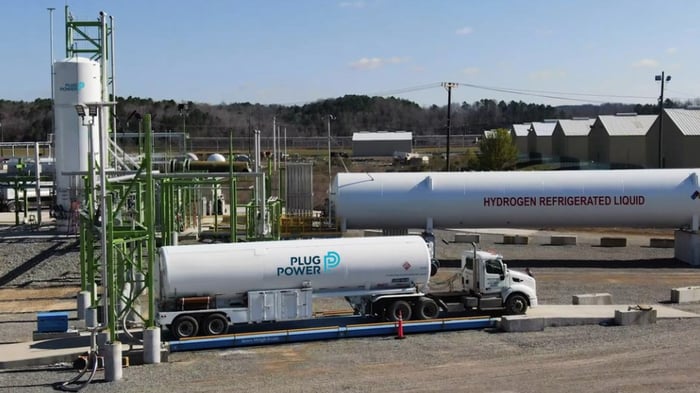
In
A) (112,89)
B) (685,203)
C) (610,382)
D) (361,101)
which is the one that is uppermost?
(361,101)

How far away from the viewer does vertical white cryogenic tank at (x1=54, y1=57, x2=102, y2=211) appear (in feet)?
109

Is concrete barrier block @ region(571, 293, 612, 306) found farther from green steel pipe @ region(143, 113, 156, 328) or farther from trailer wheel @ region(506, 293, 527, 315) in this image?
green steel pipe @ region(143, 113, 156, 328)

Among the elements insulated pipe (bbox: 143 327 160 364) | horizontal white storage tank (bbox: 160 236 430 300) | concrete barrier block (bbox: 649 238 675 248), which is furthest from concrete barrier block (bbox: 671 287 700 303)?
insulated pipe (bbox: 143 327 160 364)

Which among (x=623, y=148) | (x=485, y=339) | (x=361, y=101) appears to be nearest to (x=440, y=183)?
(x=485, y=339)

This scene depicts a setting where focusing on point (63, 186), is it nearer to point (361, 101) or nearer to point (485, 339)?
point (485, 339)

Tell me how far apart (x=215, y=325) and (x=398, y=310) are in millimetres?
5017

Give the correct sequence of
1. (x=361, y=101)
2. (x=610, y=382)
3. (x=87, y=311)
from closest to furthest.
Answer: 1. (x=610, y=382)
2. (x=87, y=311)
3. (x=361, y=101)

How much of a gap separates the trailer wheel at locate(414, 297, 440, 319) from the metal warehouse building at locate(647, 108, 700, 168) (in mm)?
38505

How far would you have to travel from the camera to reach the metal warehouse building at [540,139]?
9669 centimetres

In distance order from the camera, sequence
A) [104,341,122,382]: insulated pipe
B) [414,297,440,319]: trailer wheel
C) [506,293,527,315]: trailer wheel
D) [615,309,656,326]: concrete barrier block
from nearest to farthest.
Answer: [104,341,122,382]: insulated pipe → [615,309,656,326]: concrete barrier block → [414,297,440,319]: trailer wheel → [506,293,527,315]: trailer wheel

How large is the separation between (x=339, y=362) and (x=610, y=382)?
590 centimetres

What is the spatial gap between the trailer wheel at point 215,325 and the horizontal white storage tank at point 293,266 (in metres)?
0.62

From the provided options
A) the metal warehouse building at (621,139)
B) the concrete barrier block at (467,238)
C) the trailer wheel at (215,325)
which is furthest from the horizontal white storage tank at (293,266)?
the metal warehouse building at (621,139)

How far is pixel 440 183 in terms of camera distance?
34.3 metres
